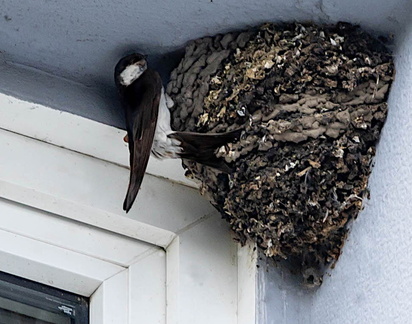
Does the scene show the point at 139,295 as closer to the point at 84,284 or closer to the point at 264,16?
the point at 84,284

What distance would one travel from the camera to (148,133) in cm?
337

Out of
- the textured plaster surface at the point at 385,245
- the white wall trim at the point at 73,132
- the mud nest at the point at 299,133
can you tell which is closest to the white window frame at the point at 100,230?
the white wall trim at the point at 73,132

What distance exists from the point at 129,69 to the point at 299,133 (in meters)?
0.51

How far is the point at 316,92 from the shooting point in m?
3.21

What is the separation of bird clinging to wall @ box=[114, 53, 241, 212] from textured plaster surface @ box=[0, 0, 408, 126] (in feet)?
0.15

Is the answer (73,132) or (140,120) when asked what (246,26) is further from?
(73,132)

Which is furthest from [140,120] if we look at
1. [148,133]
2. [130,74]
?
[130,74]

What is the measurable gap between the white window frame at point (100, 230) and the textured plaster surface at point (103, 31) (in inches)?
3.1

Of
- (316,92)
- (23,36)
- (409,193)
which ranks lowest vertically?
(409,193)

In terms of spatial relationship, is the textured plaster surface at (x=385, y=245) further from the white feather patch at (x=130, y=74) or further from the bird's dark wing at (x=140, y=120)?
the white feather patch at (x=130, y=74)

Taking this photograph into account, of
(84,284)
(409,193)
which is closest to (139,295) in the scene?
(84,284)

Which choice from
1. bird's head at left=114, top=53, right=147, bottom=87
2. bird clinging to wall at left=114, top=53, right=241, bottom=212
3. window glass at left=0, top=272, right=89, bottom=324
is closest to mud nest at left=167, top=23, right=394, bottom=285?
bird clinging to wall at left=114, top=53, right=241, bottom=212

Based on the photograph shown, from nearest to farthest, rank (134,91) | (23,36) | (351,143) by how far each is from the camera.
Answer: (351,143)
(23,36)
(134,91)

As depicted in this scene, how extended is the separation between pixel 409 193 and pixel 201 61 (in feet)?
2.95
